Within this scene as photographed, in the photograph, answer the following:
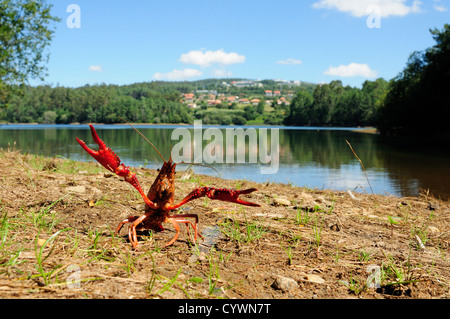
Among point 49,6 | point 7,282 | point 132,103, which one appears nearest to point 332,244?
point 7,282

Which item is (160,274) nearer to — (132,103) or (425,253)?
(425,253)

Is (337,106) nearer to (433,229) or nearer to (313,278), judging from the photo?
(433,229)

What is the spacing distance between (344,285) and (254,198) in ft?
9.40

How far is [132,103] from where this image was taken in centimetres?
8669

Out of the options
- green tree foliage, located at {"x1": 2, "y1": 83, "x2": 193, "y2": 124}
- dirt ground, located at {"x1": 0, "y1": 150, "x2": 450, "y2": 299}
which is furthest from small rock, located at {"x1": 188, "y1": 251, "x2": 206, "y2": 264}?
green tree foliage, located at {"x1": 2, "y1": 83, "x2": 193, "y2": 124}

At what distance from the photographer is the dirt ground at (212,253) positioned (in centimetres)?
228

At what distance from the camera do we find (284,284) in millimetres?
2414

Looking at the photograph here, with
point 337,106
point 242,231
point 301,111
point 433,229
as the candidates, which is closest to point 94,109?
point 337,106

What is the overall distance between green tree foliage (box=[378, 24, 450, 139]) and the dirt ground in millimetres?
44334

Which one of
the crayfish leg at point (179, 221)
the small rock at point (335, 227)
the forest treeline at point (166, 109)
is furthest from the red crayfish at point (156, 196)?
the forest treeline at point (166, 109)

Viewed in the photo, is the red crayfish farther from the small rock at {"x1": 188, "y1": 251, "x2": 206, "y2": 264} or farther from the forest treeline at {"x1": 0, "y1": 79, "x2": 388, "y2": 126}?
the forest treeline at {"x1": 0, "y1": 79, "x2": 388, "y2": 126}

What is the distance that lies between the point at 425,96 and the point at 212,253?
49.2 metres

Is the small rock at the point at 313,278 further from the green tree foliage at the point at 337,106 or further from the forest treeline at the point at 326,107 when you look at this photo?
the green tree foliage at the point at 337,106

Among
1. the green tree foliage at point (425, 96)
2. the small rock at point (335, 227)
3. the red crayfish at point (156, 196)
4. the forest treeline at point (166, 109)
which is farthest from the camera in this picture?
the forest treeline at point (166, 109)
